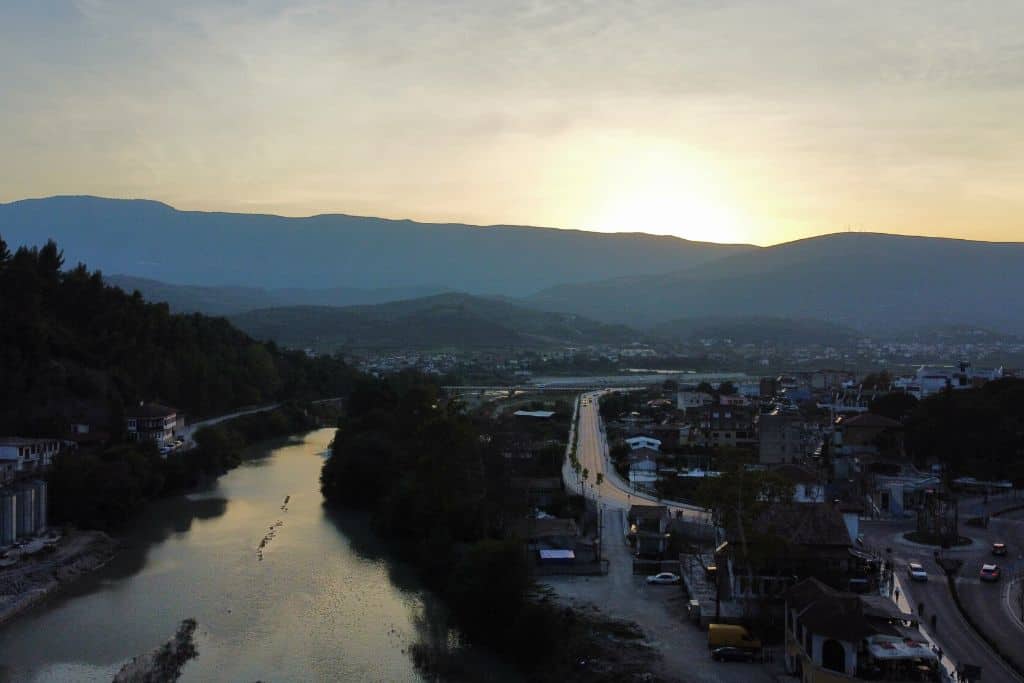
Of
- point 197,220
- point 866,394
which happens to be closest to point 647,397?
point 866,394

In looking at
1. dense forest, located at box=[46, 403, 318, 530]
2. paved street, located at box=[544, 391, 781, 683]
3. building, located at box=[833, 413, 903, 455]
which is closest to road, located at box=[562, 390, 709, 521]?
paved street, located at box=[544, 391, 781, 683]

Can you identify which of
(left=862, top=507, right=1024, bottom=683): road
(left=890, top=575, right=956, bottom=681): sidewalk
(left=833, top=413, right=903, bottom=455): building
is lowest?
(left=862, top=507, right=1024, bottom=683): road

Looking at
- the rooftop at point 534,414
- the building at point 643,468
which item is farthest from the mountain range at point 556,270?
the building at point 643,468

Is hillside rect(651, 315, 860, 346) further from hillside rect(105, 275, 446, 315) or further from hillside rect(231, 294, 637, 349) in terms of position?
hillside rect(105, 275, 446, 315)

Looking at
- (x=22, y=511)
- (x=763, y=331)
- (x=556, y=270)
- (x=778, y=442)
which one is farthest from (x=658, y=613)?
(x=556, y=270)

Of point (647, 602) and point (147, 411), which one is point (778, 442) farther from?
point (147, 411)

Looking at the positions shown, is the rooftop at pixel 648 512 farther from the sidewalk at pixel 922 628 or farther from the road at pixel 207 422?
the road at pixel 207 422

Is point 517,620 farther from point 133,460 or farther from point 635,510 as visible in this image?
point 133,460
